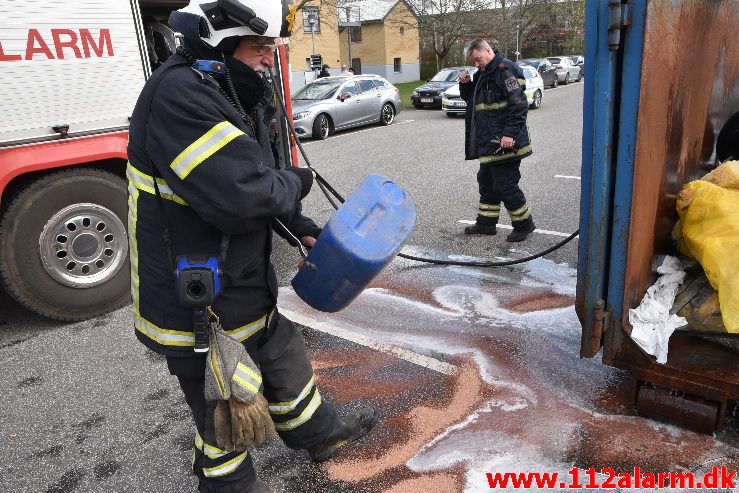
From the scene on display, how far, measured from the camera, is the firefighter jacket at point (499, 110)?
16.4ft

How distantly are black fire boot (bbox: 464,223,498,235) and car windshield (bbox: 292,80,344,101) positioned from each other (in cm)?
884

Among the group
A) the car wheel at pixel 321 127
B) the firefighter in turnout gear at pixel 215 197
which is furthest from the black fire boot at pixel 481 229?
the car wheel at pixel 321 127

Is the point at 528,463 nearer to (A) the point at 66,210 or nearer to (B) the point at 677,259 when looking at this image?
(B) the point at 677,259

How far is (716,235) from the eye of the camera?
2.60 m

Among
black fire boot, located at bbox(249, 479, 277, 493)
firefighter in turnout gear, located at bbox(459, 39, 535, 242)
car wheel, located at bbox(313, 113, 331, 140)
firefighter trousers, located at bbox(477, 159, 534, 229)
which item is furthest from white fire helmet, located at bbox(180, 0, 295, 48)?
car wheel, located at bbox(313, 113, 331, 140)

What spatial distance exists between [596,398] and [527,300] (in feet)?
4.08

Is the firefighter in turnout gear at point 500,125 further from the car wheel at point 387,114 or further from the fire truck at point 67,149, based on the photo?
the car wheel at point 387,114

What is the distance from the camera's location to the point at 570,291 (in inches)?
163

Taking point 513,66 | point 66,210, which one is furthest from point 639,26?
point 66,210

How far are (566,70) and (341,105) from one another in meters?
19.5

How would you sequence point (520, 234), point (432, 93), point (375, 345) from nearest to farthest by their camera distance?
1. point (375, 345)
2. point (520, 234)
3. point (432, 93)

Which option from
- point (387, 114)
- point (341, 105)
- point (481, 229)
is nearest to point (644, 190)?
point (481, 229)

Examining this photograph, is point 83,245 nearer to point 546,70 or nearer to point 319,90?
point 319,90

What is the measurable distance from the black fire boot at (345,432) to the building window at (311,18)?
89.5 ft
